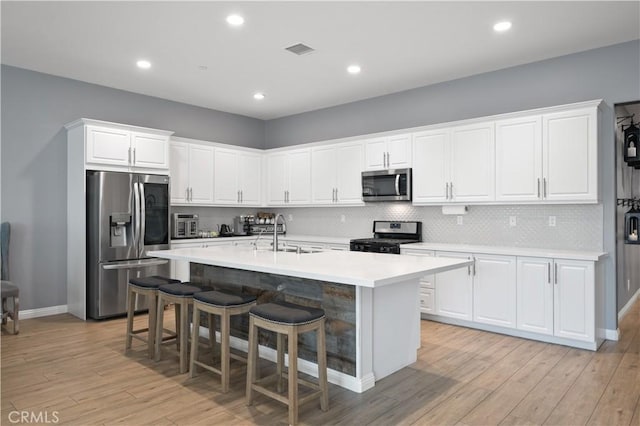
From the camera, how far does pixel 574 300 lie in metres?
3.92

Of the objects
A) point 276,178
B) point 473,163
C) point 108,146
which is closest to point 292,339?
point 473,163

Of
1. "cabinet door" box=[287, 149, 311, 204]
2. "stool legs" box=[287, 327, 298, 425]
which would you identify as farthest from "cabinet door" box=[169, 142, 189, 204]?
"stool legs" box=[287, 327, 298, 425]

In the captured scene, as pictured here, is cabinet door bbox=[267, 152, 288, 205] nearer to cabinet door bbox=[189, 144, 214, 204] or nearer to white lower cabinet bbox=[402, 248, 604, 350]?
cabinet door bbox=[189, 144, 214, 204]

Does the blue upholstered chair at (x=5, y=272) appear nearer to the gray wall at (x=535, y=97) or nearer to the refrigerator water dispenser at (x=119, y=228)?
the refrigerator water dispenser at (x=119, y=228)

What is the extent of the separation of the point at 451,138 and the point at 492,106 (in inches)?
25.0

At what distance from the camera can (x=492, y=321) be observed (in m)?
4.41

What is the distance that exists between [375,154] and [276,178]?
6.44 feet

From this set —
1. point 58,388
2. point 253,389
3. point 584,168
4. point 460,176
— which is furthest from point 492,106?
point 58,388

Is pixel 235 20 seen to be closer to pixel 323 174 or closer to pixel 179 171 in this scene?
pixel 179 171

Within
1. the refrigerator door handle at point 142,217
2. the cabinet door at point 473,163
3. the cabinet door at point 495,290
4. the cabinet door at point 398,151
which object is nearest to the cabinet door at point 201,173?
the refrigerator door handle at point 142,217

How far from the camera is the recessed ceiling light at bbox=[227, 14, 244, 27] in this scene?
3.65 m

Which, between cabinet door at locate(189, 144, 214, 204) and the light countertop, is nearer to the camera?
the light countertop

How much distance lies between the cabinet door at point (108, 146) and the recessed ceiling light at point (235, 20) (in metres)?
2.25

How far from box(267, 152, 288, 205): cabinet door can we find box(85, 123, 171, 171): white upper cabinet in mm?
1898
